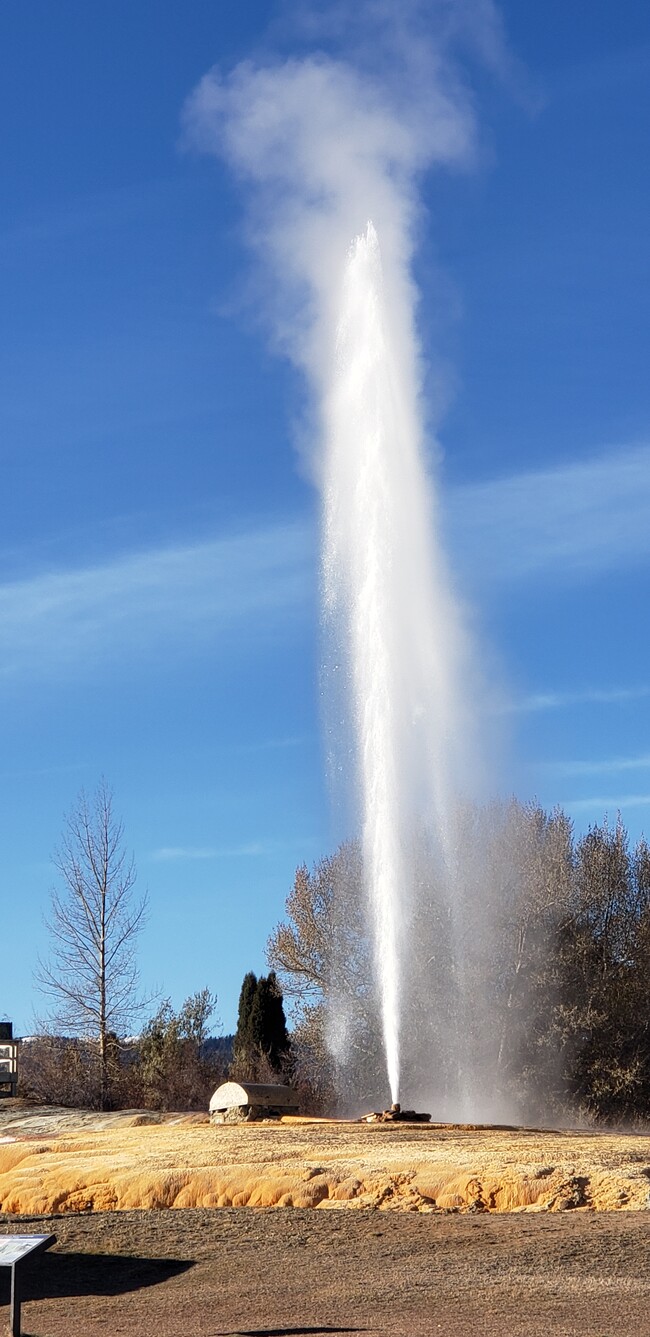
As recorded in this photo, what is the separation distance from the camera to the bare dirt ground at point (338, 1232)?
1004 centimetres

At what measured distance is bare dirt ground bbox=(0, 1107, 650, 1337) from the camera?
10.0 meters

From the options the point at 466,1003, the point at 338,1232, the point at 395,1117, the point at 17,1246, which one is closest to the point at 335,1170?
the point at 338,1232

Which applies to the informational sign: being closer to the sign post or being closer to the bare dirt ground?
the sign post

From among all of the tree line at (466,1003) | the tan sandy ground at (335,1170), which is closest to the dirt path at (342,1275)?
the tan sandy ground at (335,1170)

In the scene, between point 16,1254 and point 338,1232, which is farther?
point 338,1232

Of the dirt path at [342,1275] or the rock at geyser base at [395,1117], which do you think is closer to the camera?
the dirt path at [342,1275]

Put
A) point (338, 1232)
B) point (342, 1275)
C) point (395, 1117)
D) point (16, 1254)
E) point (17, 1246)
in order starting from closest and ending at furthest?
point (16, 1254) < point (17, 1246) < point (342, 1275) < point (338, 1232) < point (395, 1117)

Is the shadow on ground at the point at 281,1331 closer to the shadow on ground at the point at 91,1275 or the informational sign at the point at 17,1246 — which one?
the informational sign at the point at 17,1246

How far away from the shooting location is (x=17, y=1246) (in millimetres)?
9695

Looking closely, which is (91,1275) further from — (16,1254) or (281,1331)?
(281,1331)

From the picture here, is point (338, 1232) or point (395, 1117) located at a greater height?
point (395, 1117)

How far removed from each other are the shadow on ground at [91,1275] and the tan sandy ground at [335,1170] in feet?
7.20

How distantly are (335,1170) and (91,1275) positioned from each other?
3.27 meters

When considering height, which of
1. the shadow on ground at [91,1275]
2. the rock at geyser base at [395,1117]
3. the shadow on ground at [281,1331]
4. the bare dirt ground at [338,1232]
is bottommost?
the shadow on ground at [91,1275]
